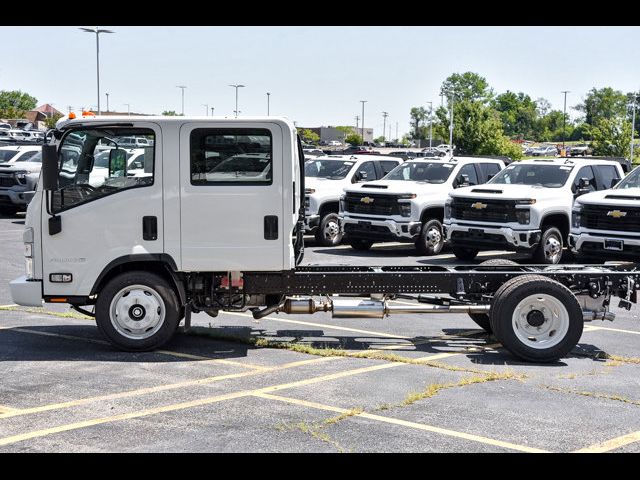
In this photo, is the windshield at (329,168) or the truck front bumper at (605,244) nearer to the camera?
the truck front bumper at (605,244)

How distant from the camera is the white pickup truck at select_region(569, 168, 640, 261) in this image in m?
14.1

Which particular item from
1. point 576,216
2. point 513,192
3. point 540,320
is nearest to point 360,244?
point 513,192

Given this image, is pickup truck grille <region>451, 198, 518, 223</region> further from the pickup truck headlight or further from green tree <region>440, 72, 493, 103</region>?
green tree <region>440, 72, 493, 103</region>

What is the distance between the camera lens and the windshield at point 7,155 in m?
26.6

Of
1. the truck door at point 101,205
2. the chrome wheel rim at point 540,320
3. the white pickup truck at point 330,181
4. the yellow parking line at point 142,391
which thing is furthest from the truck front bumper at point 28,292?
the white pickup truck at point 330,181

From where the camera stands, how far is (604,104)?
149m

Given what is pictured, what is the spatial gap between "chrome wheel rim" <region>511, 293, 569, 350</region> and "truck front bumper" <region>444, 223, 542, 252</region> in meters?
7.21

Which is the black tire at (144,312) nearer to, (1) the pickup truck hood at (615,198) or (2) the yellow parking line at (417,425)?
(2) the yellow parking line at (417,425)

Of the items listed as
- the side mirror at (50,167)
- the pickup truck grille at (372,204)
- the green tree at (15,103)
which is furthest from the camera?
the green tree at (15,103)

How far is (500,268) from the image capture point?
402 inches

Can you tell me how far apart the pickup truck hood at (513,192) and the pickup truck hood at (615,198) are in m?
1.62

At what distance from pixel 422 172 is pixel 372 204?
5.86 feet
